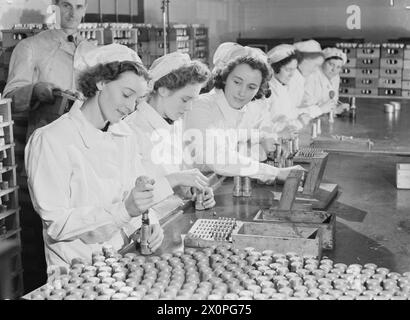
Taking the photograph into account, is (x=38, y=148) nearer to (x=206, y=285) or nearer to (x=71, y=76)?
(x=206, y=285)

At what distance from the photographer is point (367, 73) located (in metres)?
10.4

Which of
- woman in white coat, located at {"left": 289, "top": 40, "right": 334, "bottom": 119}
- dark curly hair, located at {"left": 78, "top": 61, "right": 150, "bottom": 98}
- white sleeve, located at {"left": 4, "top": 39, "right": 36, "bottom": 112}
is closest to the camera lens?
dark curly hair, located at {"left": 78, "top": 61, "right": 150, "bottom": 98}

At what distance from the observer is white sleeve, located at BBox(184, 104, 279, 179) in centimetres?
371

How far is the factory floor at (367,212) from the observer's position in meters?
2.62

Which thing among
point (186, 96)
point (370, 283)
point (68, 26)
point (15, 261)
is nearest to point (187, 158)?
point (186, 96)

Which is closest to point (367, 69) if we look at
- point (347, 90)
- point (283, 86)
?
point (347, 90)

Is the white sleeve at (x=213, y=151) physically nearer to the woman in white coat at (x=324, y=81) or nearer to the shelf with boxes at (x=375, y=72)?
the woman in white coat at (x=324, y=81)

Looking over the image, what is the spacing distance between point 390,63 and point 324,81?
3102 mm

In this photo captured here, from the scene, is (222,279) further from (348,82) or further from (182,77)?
(348,82)

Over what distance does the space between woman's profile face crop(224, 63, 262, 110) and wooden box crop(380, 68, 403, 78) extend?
6.70m

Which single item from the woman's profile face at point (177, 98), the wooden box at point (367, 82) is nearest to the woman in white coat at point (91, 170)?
the woman's profile face at point (177, 98)

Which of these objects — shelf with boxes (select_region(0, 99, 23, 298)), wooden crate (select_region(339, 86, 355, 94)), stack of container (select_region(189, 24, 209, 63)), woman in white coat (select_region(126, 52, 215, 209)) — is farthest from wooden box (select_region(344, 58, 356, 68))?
woman in white coat (select_region(126, 52, 215, 209))

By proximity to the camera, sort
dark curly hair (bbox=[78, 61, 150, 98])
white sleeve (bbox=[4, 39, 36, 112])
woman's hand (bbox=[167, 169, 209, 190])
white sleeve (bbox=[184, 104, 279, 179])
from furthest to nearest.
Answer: white sleeve (bbox=[4, 39, 36, 112]) < white sleeve (bbox=[184, 104, 279, 179]) < woman's hand (bbox=[167, 169, 209, 190]) < dark curly hair (bbox=[78, 61, 150, 98])

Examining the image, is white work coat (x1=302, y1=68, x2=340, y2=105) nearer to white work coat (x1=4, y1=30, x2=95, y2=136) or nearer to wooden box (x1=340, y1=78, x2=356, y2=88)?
wooden box (x1=340, y1=78, x2=356, y2=88)
